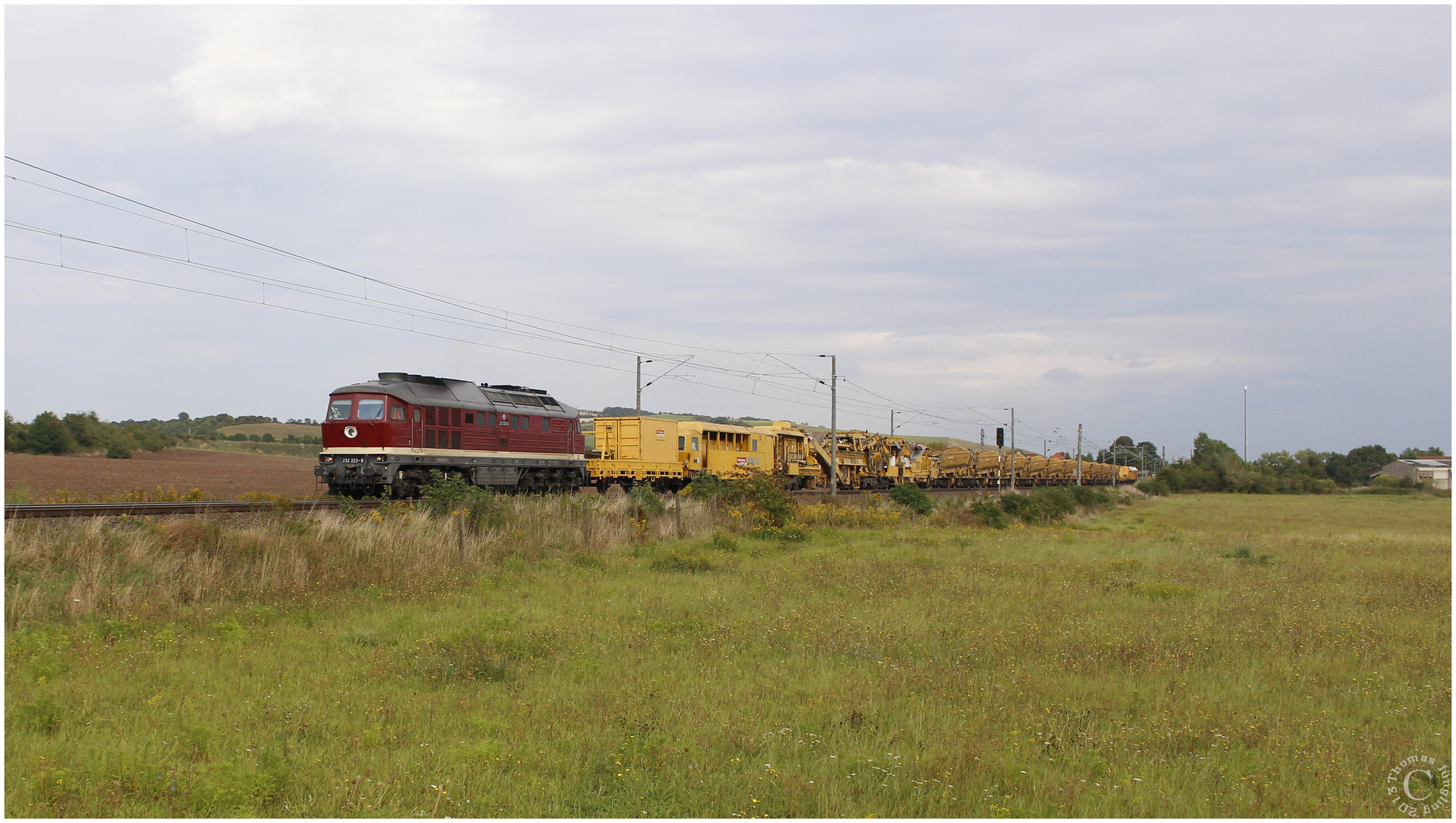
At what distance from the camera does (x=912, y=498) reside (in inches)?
1553

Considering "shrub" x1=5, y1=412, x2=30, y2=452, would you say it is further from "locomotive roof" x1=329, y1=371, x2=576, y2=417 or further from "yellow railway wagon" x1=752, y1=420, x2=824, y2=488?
"yellow railway wagon" x1=752, y1=420, x2=824, y2=488

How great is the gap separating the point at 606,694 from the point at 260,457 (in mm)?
71164

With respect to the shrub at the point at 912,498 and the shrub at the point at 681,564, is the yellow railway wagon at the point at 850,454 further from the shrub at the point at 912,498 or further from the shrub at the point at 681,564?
the shrub at the point at 681,564

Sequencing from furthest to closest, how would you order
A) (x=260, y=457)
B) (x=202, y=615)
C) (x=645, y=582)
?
(x=260, y=457), (x=645, y=582), (x=202, y=615)

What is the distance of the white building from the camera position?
102312 mm

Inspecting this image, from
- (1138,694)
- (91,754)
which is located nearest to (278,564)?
(91,754)

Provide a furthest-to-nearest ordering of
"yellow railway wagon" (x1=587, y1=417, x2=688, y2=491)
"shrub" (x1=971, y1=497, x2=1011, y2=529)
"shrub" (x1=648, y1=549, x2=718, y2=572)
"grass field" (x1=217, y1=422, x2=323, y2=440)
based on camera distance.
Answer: "grass field" (x1=217, y1=422, x2=323, y2=440) → "shrub" (x1=971, y1=497, x2=1011, y2=529) → "yellow railway wagon" (x1=587, y1=417, x2=688, y2=491) → "shrub" (x1=648, y1=549, x2=718, y2=572)

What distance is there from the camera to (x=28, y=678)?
371 inches

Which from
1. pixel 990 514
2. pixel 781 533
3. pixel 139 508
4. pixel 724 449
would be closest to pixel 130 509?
pixel 139 508

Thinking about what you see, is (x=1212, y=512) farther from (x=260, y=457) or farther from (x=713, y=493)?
(x=260, y=457)

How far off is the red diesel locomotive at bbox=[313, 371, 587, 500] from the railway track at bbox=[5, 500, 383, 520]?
3971 millimetres

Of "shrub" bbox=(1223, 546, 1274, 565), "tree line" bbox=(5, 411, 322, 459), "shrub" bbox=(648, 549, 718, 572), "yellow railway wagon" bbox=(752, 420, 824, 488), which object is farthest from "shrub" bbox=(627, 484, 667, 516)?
"tree line" bbox=(5, 411, 322, 459)

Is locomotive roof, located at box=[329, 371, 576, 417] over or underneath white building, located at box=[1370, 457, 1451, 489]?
over

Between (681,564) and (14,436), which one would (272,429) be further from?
(681,564)
